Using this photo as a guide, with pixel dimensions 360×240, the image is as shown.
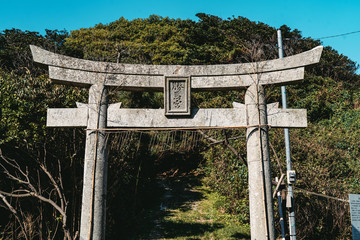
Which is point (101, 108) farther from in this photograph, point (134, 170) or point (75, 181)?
point (134, 170)

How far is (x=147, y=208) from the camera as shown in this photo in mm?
10508

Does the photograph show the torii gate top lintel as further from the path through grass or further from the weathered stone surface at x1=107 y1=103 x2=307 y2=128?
the path through grass

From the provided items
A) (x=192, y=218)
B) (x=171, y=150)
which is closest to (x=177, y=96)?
(x=171, y=150)

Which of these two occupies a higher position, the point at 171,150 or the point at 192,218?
the point at 171,150

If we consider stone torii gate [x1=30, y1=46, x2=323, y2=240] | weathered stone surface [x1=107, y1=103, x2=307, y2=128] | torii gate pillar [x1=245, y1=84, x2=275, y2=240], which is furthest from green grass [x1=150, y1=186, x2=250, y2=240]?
weathered stone surface [x1=107, y1=103, x2=307, y2=128]

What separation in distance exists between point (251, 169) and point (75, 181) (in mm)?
4601

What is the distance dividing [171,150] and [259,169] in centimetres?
508

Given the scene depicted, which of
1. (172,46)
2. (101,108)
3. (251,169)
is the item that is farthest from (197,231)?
(172,46)

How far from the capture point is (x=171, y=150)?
9469 millimetres

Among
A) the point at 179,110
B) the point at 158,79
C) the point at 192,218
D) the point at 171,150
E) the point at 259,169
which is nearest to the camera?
the point at 259,169

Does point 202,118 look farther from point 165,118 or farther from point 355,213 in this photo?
point 355,213

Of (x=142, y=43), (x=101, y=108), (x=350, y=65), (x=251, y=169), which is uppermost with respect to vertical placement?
(x=142, y=43)

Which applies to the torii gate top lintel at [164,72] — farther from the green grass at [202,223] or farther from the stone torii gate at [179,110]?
the green grass at [202,223]

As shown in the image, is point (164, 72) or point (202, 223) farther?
point (202, 223)
